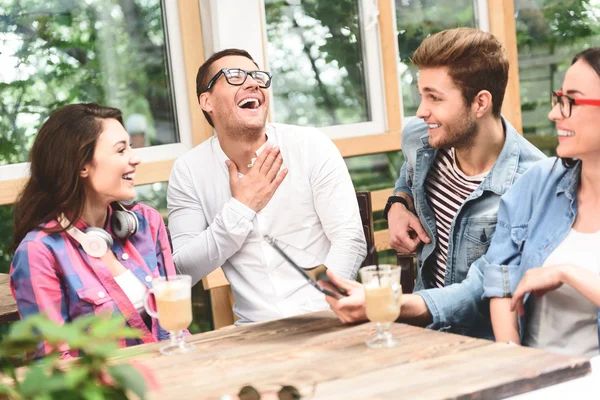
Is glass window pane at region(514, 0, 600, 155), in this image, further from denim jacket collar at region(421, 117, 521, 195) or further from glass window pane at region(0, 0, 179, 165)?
denim jacket collar at region(421, 117, 521, 195)

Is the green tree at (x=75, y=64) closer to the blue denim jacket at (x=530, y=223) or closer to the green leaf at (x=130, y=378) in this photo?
Result: the blue denim jacket at (x=530, y=223)

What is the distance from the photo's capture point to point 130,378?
2.45ft

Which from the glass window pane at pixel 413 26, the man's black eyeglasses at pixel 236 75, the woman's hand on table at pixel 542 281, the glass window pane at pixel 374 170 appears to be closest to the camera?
the woman's hand on table at pixel 542 281

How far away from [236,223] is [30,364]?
1716mm

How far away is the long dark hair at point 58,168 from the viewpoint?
2.20 m

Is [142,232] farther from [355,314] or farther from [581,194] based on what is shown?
[581,194]

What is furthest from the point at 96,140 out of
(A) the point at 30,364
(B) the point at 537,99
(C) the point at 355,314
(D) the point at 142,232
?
(B) the point at 537,99

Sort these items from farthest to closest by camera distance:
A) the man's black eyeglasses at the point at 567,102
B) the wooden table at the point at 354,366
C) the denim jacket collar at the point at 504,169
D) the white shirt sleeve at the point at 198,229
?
1. the white shirt sleeve at the point at 198,229
2. the denim jacket collar at the point at 504,169
3. the man's black eyeglasses at the point at 567,102
4. the wooden table at the point at 354,366

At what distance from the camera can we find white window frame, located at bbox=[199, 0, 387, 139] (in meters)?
3.46

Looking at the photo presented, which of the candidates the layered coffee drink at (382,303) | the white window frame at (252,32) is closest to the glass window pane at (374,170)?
the white window frame at (252,32)

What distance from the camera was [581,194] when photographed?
194cm

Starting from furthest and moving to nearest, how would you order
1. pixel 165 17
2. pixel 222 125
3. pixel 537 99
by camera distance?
pixel 537 99
pixel 165 17
pixel 222 125

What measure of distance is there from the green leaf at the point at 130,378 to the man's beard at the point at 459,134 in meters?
1.82

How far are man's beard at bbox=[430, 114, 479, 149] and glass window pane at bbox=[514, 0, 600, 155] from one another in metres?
2.35
